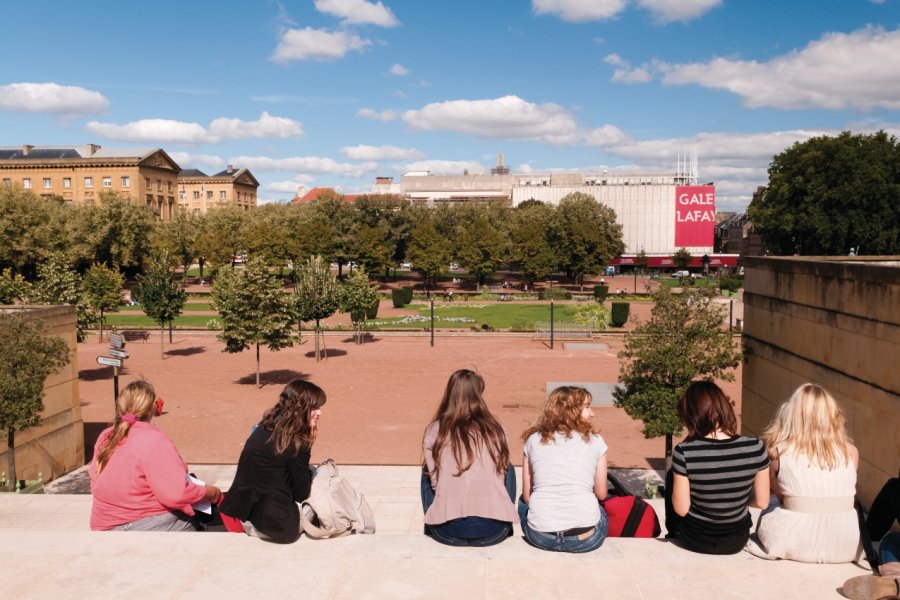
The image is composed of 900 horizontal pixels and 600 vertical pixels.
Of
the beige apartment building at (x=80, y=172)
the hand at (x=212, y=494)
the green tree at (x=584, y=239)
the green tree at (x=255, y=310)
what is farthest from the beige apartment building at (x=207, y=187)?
the hand at (x=212, y=494)

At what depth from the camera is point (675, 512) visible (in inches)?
220

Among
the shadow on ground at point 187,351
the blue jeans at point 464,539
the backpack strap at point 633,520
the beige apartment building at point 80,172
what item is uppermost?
the beige apartment building at point 80,172

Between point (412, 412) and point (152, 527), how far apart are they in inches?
643

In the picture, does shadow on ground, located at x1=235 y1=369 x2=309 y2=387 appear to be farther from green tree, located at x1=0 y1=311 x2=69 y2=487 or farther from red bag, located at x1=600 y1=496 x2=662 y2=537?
red bag, located at x1=600 y1=496 x2=662 y2=537

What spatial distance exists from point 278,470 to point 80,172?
321 ft

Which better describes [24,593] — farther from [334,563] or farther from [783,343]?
[783,343]

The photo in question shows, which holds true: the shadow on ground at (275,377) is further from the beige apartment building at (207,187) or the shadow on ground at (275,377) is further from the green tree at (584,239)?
the beige apartment building at (207,187)

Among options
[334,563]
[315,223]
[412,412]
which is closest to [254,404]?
[412,412]

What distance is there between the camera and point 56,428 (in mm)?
15523

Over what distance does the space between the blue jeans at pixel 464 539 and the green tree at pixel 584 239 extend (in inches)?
2523

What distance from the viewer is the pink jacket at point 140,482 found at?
584cm

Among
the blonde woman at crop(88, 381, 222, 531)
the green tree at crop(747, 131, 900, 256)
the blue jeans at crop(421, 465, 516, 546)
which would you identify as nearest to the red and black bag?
the blue jeans at crop(421, 465, 516, 546)

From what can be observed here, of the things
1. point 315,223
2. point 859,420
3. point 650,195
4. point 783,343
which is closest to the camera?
point 859,420

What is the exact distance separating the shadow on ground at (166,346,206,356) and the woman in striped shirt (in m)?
30.8
